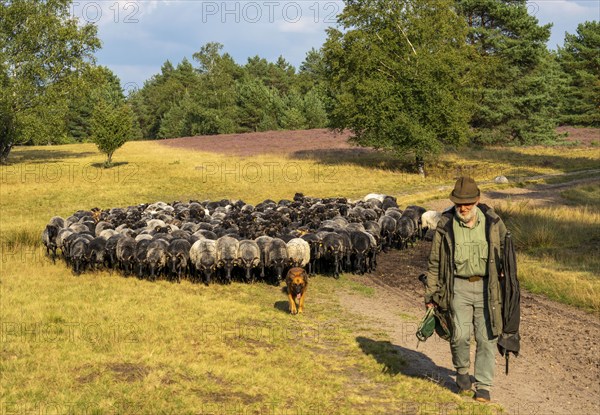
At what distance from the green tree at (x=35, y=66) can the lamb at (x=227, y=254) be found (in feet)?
114

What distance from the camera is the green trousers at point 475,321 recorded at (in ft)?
23.8

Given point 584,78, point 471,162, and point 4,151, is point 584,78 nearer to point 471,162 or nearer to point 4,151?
point 471,162

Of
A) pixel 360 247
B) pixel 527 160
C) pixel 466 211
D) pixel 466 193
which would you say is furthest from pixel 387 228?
pixel 527 160

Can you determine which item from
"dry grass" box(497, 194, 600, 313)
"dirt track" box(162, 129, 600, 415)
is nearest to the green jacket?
"dirt track" box(162, 129, 600, 415)

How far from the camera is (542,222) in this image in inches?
812

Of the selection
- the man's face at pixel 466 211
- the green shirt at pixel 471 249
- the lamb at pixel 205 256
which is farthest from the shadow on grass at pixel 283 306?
the man's face at pixel 466 211

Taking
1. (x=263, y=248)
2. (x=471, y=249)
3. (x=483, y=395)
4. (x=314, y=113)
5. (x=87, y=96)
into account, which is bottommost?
(x=483, y=395)

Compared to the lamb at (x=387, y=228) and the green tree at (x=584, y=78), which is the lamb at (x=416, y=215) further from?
the green tree at (x=584, y=78)

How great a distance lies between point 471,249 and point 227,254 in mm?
8765

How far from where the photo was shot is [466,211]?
7152 millimetres

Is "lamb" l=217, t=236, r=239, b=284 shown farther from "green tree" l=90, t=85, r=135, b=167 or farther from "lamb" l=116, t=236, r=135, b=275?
"green tree" l=90, t=85, r=135, b=167

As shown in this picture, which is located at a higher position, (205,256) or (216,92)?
(216,92)

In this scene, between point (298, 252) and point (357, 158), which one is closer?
point (298, 252)

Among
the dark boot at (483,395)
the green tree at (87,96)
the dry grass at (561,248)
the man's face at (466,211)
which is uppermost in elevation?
the green tree at (87,96)
